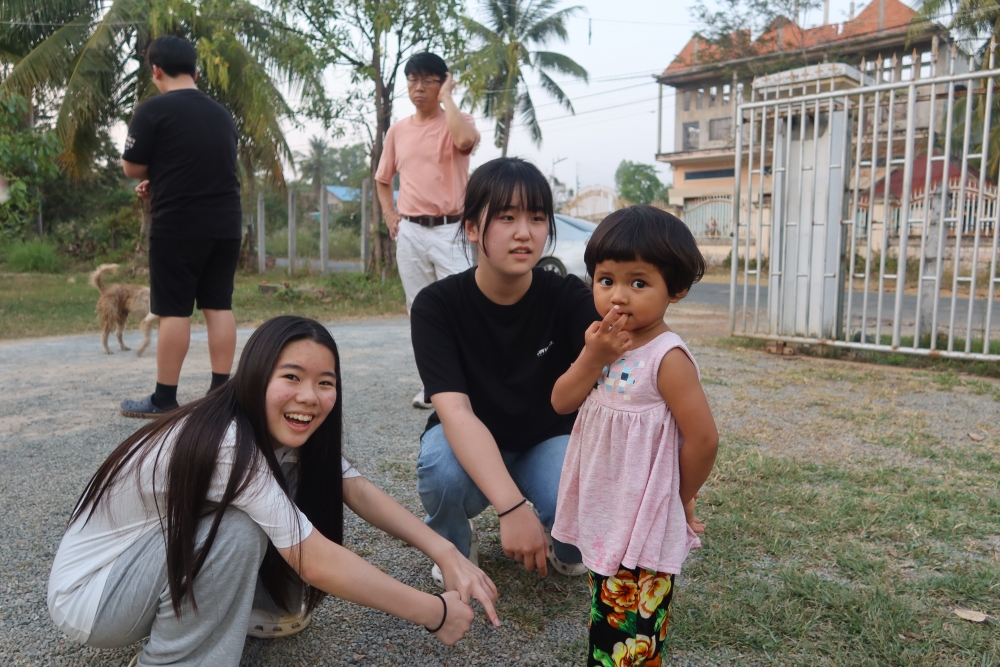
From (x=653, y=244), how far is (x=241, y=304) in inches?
350

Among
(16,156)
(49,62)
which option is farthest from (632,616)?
(49,62)

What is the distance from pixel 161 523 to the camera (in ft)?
5.15

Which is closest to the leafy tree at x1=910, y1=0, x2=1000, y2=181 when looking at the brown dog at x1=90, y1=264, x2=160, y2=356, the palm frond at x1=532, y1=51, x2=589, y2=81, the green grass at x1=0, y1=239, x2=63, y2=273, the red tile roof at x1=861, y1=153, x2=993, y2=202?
the red tile roof at x1=861, y1=153, x2=993, y2=202

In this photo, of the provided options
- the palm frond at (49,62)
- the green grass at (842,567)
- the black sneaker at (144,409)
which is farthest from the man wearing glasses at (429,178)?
the palm frond at (49,62)

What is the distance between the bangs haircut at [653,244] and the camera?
146cm

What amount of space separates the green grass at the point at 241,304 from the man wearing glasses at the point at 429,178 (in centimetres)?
454

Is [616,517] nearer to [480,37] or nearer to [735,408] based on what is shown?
[735,408]

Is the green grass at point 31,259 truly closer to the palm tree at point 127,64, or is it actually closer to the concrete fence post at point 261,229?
the palm tree at point 127,64

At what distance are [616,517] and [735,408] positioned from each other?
2.92 m

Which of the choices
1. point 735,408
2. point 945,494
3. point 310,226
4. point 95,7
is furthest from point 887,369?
point 310,226

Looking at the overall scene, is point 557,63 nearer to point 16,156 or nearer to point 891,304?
point 891,304

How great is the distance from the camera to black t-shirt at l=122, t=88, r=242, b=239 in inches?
147

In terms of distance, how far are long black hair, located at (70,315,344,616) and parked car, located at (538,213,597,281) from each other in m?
7.80

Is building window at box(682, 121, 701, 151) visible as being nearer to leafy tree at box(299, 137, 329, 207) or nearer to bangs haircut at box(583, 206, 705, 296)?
leafy tree at box(299, 137, 329, 207)
